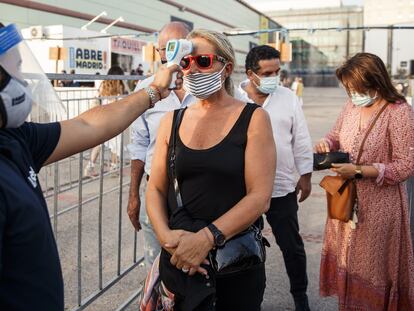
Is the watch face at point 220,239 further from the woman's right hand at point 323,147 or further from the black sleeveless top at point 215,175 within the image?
the woman's right hand at point 323,147

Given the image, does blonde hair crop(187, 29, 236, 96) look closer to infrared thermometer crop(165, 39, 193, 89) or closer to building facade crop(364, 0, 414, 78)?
infrared thermometer crop(165, 39, 193, 89)

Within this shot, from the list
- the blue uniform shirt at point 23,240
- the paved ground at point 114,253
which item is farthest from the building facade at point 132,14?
the blue uniform shirt at point 23,240

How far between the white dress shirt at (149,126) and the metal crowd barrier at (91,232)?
1.27 feet

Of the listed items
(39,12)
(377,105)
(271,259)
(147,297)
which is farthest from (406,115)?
(39,12)

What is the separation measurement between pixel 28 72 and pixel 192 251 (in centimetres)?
96

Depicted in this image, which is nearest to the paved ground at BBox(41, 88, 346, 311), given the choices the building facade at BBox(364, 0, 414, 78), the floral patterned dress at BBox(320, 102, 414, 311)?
the floral patterned dress at BBox(320, 102, 414, 311)

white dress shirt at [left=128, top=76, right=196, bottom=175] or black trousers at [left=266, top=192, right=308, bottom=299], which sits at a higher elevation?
white dress shirt at [left=128, top=76, right=196, bottom=175]

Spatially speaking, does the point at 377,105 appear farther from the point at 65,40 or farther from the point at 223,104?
the point at 65,40

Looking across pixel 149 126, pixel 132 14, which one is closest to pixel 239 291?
pixel 149 126

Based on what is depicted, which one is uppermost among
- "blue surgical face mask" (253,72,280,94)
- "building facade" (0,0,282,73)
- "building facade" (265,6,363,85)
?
"building facade" (265,6,363,85)

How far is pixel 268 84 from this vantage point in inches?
139

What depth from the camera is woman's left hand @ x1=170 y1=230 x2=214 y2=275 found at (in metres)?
1.99

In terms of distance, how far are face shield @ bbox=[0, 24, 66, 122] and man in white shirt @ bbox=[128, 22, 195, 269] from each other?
1.12 meters

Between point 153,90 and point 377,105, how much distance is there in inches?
62.0
